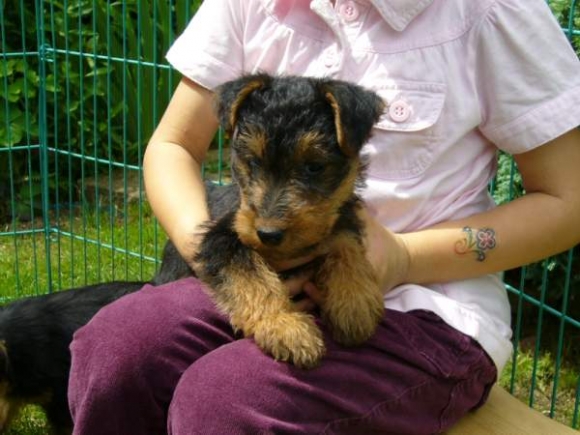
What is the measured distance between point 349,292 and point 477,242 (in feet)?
1.52

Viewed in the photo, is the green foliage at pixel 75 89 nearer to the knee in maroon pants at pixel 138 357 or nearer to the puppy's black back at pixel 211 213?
the puppy's black back at pixel 211 213

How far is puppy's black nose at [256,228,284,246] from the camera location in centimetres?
217

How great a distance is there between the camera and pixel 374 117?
2.34 m

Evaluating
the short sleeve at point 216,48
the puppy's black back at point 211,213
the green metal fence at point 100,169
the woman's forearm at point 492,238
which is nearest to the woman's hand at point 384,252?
the woman's forearm at point 492,238

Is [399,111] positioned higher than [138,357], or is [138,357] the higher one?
[399,111]

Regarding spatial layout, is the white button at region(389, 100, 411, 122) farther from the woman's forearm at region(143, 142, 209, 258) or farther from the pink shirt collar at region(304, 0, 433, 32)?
the woman's forearm at region(143, 142, 209, 258)

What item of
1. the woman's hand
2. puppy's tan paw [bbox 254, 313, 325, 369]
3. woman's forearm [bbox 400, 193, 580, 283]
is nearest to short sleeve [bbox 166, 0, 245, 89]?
the woman's hand

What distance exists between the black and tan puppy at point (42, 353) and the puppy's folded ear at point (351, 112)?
2.11 meters

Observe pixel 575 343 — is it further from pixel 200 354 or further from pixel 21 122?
pixel 21 122

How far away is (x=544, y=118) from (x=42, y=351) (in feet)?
8.65

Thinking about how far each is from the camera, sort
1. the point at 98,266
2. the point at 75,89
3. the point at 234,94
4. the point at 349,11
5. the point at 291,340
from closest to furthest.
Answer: the point at 291,340, the point at 234,94, the point at 349,11, the point at 98,266, the point at 75,89

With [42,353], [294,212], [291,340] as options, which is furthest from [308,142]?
[42,353]

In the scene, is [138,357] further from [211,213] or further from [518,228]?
[518,228]

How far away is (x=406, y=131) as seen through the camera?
8.35 feet
